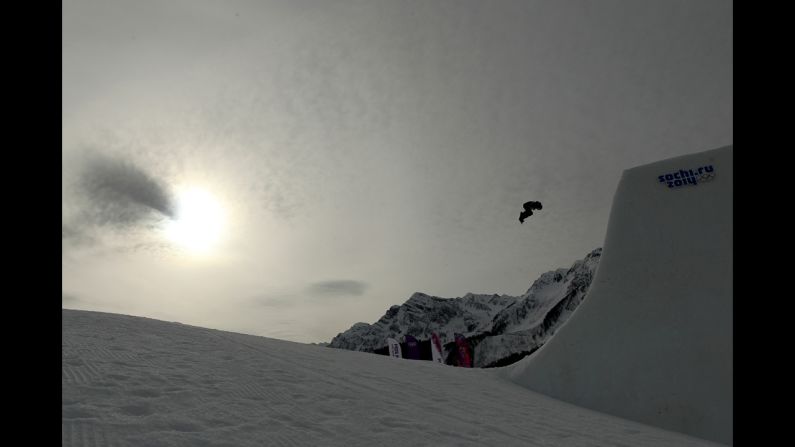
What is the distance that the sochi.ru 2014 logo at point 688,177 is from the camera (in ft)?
32.8

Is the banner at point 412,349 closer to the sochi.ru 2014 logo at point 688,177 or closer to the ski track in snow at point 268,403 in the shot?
the ski track in snow at point 268,403

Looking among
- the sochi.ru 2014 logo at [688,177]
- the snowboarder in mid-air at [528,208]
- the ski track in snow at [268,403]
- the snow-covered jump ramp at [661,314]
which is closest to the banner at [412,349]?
the snowboarder in mid-air at [528,208]

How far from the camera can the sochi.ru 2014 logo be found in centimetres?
998

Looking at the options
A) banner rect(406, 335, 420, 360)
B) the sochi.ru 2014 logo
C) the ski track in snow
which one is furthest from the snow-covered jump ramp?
banner rect(406, 335, 420, 360)

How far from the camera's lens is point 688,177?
33.6ft

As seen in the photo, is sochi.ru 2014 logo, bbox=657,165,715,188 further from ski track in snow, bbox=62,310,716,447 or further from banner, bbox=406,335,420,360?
banner, bbox=406,335,420,360

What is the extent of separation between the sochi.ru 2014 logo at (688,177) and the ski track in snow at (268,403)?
4836 millimetres

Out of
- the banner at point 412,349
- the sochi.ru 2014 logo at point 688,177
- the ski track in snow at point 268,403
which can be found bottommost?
the banner at point 412,349

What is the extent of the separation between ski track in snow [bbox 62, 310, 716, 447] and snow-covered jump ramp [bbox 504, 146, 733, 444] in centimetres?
73

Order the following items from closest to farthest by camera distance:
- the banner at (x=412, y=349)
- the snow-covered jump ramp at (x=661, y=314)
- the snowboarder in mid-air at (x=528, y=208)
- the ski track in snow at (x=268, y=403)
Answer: the ski track in snow at (x=268, y=403) < the snow-covered jump ramp at (x=661, y=314) < the snowboarder in mid-air at (x=528, y=208) < the banner at (x=412, y=349)
